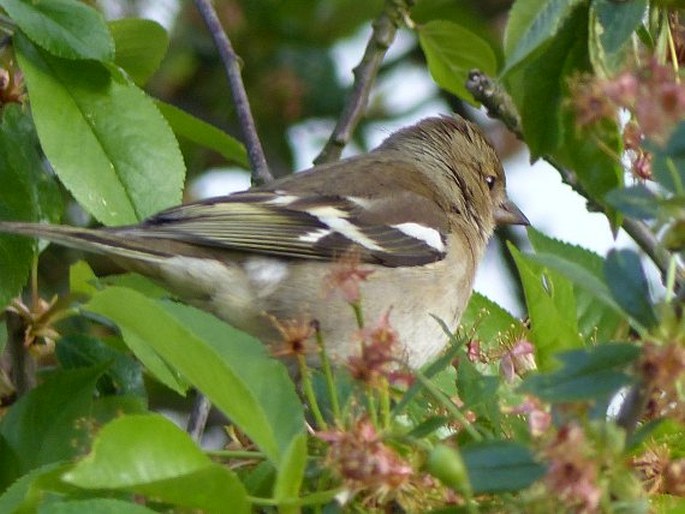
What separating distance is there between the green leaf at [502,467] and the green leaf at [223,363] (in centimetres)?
37

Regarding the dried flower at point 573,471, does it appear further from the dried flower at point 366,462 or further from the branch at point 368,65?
the branch at point 368,65

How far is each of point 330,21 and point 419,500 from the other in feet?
13.5

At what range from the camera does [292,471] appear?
6.65ft

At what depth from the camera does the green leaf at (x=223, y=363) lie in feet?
6.74

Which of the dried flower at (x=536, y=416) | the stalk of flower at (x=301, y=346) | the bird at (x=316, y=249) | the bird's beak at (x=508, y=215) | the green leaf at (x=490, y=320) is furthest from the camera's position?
the bird's beak at (x=508, y=215)

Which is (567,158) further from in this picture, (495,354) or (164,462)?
(164,462)

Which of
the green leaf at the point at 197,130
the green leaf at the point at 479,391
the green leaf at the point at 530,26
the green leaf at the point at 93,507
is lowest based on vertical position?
the green leaf at the point at 93,507

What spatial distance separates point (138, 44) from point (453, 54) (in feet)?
3.29

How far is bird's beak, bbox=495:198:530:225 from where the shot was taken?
5547 millimetres

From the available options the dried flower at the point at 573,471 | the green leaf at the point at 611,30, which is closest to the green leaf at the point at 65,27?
the green leaf at the point at 611,30

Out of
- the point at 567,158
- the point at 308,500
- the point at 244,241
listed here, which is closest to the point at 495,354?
the point at 567,158

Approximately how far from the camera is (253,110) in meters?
5.75

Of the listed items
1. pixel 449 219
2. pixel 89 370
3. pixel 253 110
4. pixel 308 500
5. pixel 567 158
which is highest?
pixel 253 110

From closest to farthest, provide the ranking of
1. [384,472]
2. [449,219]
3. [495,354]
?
1. [384,472]
2. [495,354]
3. [449,219]
